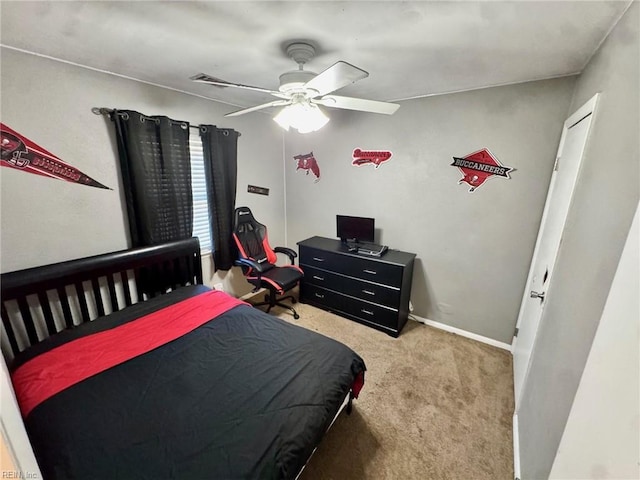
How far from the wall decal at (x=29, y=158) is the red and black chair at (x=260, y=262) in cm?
149

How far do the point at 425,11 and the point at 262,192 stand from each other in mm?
2633

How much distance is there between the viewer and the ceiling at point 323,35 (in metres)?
1.22

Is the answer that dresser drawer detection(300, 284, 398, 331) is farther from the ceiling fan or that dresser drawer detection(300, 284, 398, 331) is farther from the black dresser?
the ceiling fan

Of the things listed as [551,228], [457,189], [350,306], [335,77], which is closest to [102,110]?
[335,77]

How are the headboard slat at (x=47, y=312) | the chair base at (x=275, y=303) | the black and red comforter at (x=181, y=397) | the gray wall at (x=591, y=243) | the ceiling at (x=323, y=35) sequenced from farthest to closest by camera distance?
the chair base at (x=275, y=303) → the headboard slat at (x=47, y=312) → the ceiling at (x=323, y=35) → the black and red comforter at (x=181, y=397) → the gray wall at (x=591, y=243)

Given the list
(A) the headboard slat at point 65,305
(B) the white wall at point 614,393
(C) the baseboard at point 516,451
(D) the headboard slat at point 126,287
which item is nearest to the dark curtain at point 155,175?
(D) the headboard slat at point 126,287

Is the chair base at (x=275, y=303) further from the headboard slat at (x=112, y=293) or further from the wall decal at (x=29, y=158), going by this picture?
the wall decal at (x=29, y=158)

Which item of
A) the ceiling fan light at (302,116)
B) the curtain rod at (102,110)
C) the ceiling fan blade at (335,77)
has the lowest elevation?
the ceiling fan light at (302,116)

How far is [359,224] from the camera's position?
10.0 feet

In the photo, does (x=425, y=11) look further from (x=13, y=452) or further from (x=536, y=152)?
(x=13, y=452)

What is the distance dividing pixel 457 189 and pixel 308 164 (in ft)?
6.01

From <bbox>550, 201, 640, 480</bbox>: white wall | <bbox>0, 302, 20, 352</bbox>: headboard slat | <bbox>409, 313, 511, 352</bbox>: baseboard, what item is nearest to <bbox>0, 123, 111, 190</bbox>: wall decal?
<bbox>0, 302, 20, 352</bbox>: headboard slat

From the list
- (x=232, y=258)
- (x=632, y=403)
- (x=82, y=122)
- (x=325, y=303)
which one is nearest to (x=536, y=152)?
(x=632, y=403)

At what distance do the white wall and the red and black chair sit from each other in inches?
93.8
